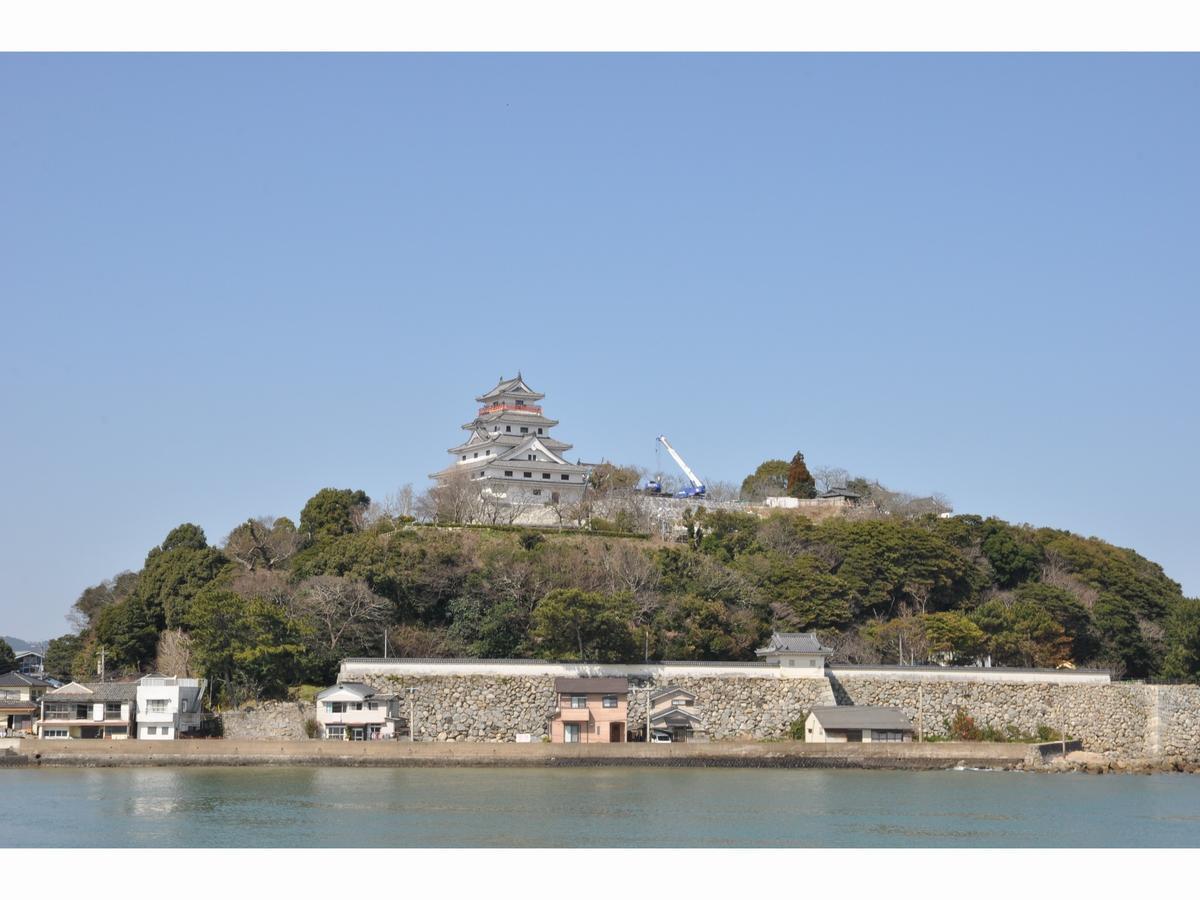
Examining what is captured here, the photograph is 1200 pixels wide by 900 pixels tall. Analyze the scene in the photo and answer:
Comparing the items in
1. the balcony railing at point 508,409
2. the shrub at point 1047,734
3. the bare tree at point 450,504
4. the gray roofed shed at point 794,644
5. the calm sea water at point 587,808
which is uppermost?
the balcony railing at point 508,409

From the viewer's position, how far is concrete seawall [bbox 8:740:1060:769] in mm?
33469

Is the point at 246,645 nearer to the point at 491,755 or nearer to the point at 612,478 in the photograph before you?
the point at 491,755

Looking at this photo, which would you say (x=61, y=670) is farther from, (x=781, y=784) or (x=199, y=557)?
(x=781, y=784)

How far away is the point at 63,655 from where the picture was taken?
48.6 meters

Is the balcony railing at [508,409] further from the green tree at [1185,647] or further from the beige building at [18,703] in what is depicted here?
the green tree at [1185,647]

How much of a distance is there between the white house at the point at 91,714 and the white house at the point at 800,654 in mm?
14661

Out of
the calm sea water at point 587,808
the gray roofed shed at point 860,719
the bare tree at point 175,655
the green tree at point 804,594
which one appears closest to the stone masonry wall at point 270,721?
the calm sea water at point 587,808

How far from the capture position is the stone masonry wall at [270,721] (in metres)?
35.1

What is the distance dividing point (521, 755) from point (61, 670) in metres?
20.8

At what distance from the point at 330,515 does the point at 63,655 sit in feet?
33.9

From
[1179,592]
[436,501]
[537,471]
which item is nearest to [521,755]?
[436,501]

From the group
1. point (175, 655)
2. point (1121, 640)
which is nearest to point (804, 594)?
point (1121, 640)

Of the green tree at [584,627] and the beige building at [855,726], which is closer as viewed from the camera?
the beige building at [855,726]

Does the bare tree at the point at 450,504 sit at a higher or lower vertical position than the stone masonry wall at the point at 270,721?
higher
